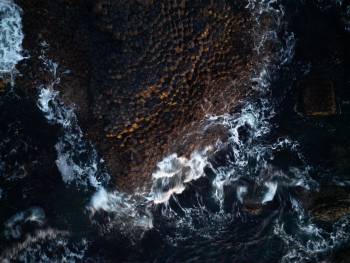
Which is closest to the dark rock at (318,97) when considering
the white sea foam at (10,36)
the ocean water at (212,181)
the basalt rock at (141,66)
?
the ocean water at (212,181)

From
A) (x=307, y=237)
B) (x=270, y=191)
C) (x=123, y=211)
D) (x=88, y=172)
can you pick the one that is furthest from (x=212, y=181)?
(x=88, y=172)

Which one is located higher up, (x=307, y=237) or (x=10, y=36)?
(x=10, y=36)

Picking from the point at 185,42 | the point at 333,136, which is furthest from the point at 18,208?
the point at 333,136

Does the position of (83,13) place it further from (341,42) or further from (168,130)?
(341,42)

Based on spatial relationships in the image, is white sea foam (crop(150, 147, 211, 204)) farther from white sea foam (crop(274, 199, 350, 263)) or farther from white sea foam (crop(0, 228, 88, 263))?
white sea foam (crop(274, 199, 350, 263))

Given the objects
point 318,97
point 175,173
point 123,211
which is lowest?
point 123,211

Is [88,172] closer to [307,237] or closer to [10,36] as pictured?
[10,36]

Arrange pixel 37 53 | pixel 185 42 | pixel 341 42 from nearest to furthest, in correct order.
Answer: pixel 185 42, pixel 37 53, pixel 341 42
